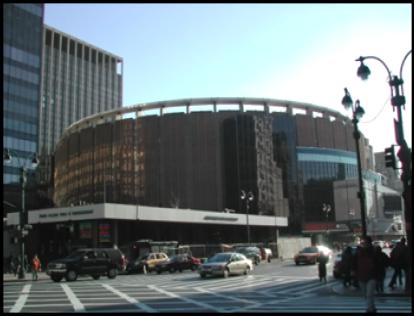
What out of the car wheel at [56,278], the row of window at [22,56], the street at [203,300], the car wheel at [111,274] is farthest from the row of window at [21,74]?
the street at [203,300]

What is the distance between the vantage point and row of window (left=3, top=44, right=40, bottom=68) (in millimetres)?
109250

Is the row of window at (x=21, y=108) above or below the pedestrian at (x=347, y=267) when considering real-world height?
above

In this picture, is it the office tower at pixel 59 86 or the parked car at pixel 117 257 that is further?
the office tower at pixel 59 86

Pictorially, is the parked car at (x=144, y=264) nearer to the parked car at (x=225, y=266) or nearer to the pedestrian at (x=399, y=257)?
the parked car at (x=225, y=266)

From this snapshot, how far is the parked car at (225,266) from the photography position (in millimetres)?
31734

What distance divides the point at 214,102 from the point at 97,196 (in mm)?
31665

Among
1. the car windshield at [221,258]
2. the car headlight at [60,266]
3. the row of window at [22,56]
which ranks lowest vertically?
the car headlight at [60,266]

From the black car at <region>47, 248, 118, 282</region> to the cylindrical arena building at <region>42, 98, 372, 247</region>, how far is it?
65711 millimetres

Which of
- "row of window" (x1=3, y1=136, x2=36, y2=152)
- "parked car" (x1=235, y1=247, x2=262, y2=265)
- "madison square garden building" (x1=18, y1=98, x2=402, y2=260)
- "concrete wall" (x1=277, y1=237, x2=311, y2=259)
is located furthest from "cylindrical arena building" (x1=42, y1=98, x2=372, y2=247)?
"parked car" (x1=235, y1=247, x2=262, y2=265)

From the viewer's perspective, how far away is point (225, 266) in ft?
106

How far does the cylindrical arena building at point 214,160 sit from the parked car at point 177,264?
58438 mm

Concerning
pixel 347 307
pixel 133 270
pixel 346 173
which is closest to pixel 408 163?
pixel 347 307

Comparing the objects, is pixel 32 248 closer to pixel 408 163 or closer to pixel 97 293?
pixel 97 293

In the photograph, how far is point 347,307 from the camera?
52.9ft
